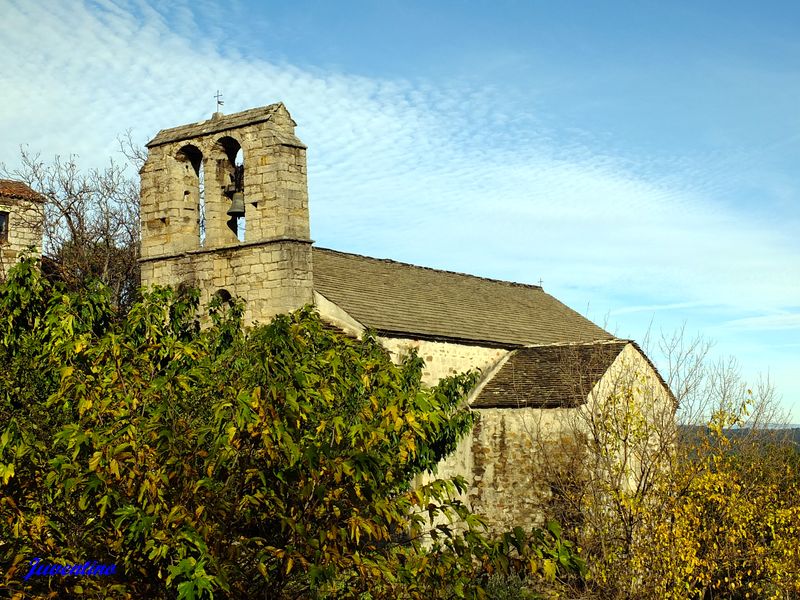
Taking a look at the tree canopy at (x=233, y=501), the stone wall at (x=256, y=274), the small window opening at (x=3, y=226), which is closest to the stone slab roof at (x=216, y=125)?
the stone wall at (x=256, y=274)

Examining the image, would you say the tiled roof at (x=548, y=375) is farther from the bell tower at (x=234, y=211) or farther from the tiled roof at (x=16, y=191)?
the tiled roof at (x=16, y=191)

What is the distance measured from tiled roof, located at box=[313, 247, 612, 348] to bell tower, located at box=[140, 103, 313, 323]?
4.31 feet

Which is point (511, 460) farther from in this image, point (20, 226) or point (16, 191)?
point (16, 191)

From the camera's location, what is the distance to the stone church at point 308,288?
14312 millimetres

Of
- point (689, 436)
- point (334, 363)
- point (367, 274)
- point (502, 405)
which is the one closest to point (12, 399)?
point (334, 363)

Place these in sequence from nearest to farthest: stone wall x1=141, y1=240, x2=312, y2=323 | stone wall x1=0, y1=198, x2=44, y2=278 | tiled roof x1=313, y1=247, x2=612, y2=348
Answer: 1. stone wall x1=141, y1=240, x2=312, y2=323
2. tiled roof x1=313, y1=247, x2=612, y2=348
3. stone wall x1=0, y1=198, x2=44, y2=278

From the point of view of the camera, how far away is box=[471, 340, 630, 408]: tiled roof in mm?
15555

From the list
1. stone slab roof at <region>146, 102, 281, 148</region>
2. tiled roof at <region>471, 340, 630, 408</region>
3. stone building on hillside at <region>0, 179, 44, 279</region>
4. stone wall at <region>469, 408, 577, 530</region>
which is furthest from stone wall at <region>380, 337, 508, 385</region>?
stone building on hillside at <region>0, 179, 44, 279</region>

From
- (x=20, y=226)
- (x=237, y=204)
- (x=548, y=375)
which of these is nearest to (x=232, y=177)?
(x=237, y=204)

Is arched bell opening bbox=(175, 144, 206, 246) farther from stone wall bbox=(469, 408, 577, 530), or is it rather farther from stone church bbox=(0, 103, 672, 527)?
stone wall bbox=(469, 408, 577, 530)

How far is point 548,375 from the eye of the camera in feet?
55.8

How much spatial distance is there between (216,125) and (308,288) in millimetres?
3359

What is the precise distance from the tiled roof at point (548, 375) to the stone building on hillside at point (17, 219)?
15849mm

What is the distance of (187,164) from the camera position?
50.5 ft
